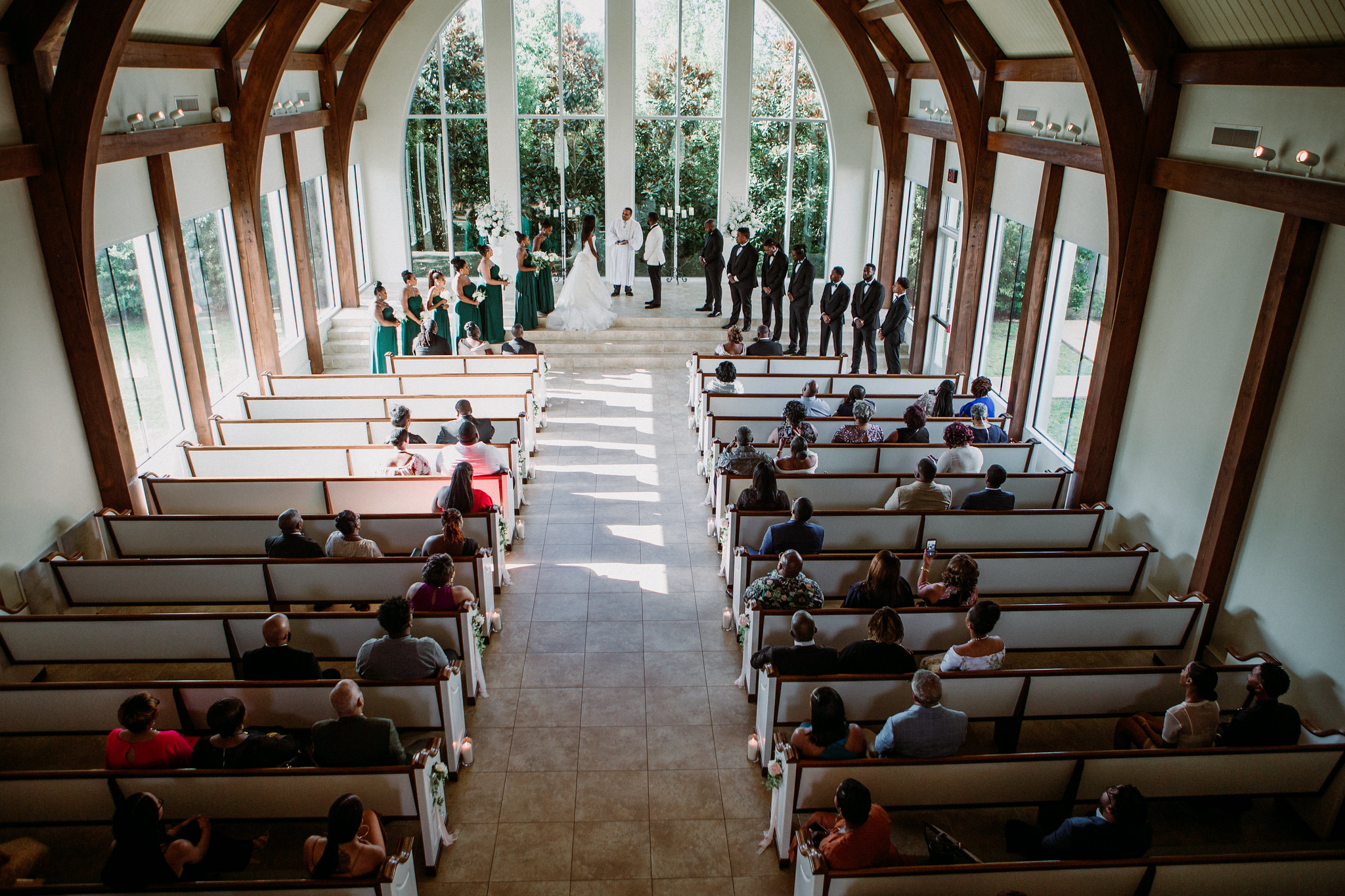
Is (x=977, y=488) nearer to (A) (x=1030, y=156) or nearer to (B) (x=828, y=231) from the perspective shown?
(A) (x=1030, y=156)

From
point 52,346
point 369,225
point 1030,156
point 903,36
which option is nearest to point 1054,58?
point 1030,156

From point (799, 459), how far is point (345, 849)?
481cm

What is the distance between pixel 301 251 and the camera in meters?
12.6

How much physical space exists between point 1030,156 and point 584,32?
8927mm

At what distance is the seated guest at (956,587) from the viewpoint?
5535 mm

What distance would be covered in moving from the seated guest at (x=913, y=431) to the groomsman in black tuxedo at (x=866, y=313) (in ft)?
10.6

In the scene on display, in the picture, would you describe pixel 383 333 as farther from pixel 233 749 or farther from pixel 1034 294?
pixel 1034 294

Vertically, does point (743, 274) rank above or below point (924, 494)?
above

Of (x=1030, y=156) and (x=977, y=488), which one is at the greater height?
(x=1030, y=156)

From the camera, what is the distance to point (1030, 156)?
30.9 ft

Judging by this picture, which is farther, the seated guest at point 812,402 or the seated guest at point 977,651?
the seated guest at point 812,402

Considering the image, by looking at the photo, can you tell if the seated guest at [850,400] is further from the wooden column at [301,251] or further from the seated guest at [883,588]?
the wooden column at [301,251]

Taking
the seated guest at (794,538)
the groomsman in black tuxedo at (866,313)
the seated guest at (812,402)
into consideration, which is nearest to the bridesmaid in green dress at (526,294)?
the groomsman in black tuxedo at (866,313)

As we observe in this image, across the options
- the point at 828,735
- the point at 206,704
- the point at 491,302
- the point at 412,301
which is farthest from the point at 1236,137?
the point at 491,302
